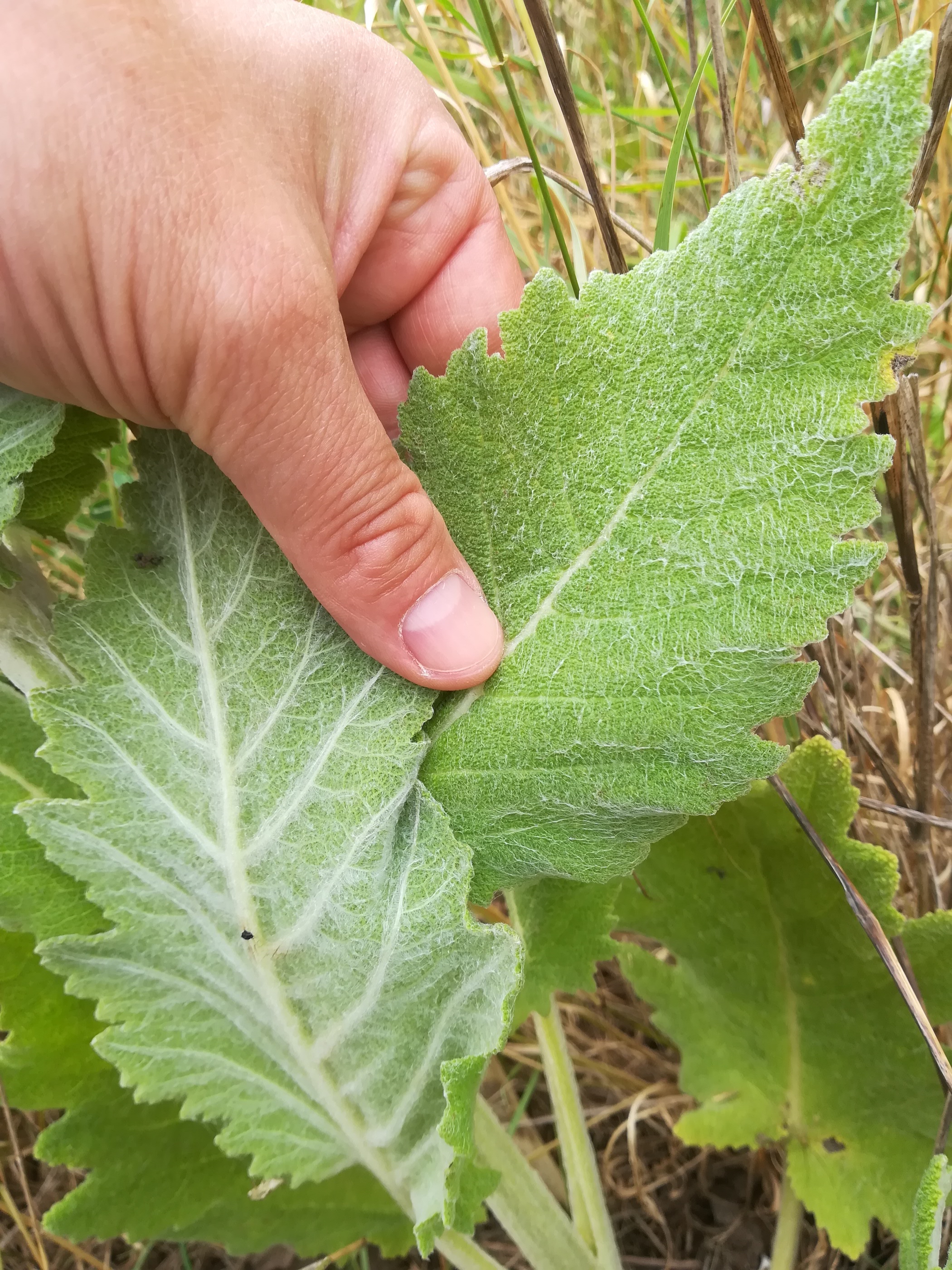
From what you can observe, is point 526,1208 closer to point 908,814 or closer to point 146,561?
point 908,814

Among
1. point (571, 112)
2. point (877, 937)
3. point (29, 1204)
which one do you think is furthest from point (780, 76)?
point (29, 1204)

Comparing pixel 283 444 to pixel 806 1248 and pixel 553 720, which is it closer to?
pixel 553 720

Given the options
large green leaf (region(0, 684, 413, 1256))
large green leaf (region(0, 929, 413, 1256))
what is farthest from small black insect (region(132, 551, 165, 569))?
large green leaf (region(0, 929, 413, 1256))


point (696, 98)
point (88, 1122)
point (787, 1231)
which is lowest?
point (787, 1231)

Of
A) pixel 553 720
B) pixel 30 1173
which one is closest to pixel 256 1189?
pixel 553 720

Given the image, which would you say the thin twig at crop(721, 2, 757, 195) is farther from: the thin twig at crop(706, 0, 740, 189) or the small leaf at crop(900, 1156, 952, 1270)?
the small leaf at crop(900, 1156, 952, 1270)

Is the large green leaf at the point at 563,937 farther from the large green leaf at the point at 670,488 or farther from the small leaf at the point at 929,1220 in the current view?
the small leaf at the point at 929,1220

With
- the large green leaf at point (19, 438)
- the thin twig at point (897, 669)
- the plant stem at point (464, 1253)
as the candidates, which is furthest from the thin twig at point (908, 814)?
the large green leaf at point (19, 438)

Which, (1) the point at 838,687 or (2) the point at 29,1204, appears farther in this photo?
(2) the point at 29,1204
